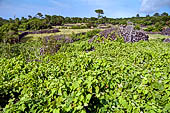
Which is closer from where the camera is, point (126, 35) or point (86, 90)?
point (86, 90)

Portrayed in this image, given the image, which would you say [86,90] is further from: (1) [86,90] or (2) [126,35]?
(2) [126,35]

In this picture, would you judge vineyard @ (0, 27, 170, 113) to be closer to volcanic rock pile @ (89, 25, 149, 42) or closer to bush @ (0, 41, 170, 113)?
bush @ (0, 41, 170, 113)

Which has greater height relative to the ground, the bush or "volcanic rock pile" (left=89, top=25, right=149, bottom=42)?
"volcanic rock pile" (left=89, top=25, right=149, bottom=42)

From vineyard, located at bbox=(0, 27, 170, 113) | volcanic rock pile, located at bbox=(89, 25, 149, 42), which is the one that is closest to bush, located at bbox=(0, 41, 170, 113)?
vineyard, located at bbox=(0, 27, 170, 113)

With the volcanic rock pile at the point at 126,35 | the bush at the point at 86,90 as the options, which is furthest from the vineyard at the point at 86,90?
the volcanic rock pile at the point at 126,35

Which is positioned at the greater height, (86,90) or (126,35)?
(126,35)

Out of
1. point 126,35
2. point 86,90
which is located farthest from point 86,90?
point 126,35

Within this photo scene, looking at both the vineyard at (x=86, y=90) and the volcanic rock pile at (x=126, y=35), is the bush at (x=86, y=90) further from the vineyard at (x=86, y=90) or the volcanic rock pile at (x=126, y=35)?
the volcanic rock pile at (x=126, y=35)

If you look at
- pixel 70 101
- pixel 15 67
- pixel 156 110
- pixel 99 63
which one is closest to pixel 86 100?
pixel 70 101

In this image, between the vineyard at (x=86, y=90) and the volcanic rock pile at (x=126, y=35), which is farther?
the volcanic rock pile at (x=126, y=35)

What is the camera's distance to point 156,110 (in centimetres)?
171

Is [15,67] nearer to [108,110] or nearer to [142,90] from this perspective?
[108,110]

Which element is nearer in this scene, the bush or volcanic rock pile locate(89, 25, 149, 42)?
the bush

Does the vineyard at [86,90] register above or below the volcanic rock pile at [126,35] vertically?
below
